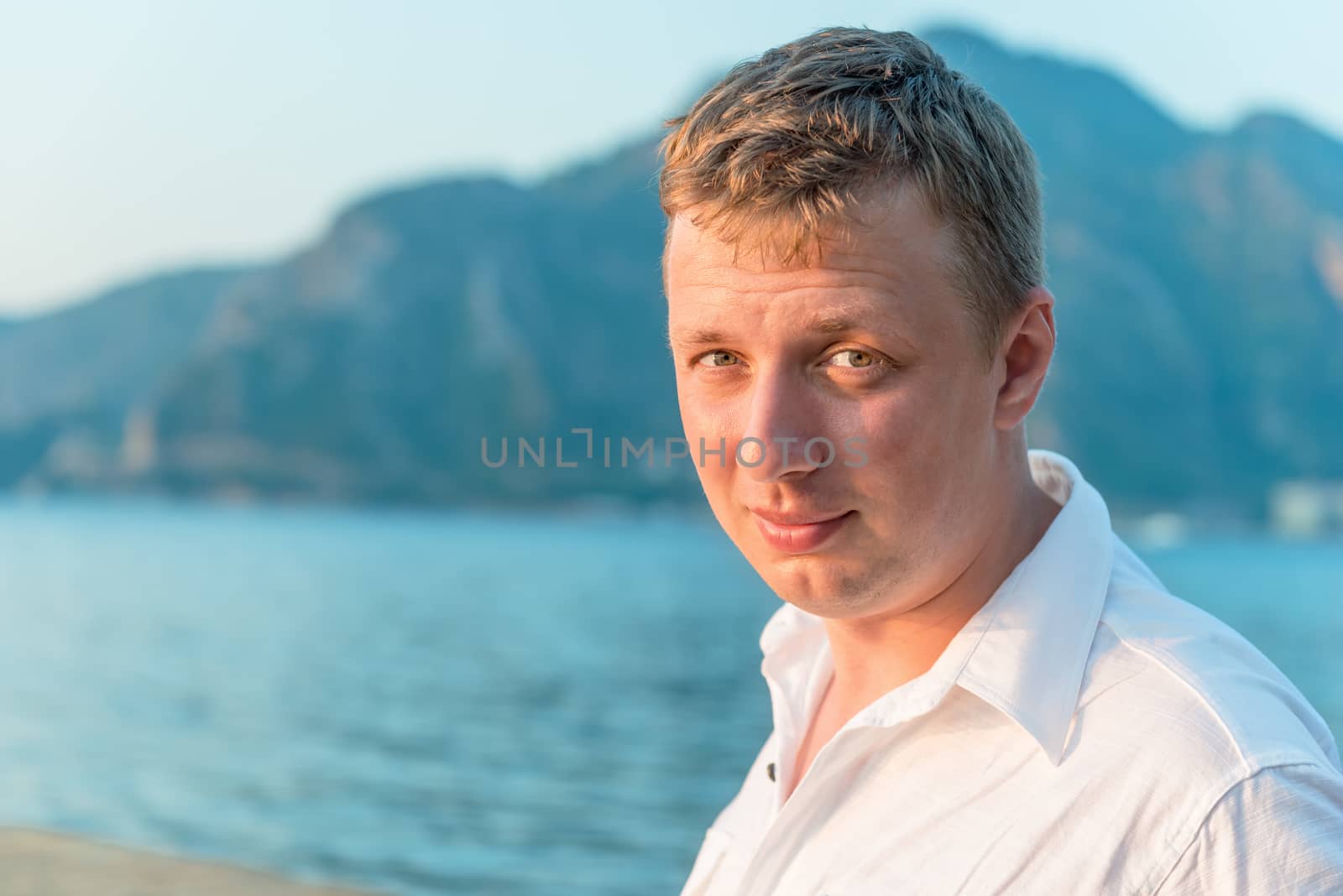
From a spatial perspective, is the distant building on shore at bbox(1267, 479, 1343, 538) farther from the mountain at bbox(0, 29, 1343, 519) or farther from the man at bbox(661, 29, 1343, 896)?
the man at bbox(661, 29, 1343, 896)

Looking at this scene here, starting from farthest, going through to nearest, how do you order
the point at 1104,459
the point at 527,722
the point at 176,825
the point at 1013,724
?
1. the point at 1104,459
2. the point at 527,722
3. the point at 176,825
4. the point at 1013,724

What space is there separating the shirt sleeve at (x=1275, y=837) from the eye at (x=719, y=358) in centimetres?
63

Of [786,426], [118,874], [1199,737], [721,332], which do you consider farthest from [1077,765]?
[118,874]

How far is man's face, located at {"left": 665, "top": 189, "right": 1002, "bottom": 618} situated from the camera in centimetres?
125

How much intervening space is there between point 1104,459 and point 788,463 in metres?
118

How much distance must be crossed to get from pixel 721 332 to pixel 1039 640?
443 mm

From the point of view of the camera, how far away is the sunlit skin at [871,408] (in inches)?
49.4

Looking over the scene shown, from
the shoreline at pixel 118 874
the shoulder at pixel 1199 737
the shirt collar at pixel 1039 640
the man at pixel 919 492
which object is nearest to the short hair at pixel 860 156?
the man at pixel 919 492

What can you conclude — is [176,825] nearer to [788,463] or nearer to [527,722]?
[527,722]

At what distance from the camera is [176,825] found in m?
12.1

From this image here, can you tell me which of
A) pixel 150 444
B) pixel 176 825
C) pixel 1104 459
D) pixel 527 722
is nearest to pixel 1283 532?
pixel 1104 459

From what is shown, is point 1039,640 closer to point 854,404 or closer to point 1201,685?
point 1201,685

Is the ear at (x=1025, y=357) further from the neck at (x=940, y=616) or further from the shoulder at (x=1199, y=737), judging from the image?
the shoulder at (x=1199, y=737)

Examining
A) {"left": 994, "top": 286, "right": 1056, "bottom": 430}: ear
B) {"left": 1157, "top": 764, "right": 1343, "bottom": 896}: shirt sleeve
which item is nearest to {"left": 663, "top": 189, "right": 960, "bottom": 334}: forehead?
{"left": 994, "top": 286, "right": 1056, "bottom": 430}: ear
